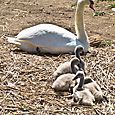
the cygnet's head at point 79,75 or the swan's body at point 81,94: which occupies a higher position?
the cygnet's head at point 79,75

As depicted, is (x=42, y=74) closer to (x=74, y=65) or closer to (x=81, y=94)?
(x=74, y=65)

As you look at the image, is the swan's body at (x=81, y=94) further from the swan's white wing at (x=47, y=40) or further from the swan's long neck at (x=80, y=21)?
the swan's long neck at (x=80, y=21)

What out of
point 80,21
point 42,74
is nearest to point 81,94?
point 42,74

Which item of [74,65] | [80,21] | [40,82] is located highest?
[80,21]

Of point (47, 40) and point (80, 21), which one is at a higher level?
point (80, 21)

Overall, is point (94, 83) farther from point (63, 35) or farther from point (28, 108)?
point (63, 35)

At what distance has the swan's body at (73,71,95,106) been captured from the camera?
5664 millimetres

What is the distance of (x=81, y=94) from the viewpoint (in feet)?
18.7

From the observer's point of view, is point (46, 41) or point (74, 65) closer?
point (74, 65)

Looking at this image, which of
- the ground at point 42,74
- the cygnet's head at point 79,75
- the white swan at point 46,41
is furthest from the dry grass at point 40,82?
the cygnet's head at point 79,75

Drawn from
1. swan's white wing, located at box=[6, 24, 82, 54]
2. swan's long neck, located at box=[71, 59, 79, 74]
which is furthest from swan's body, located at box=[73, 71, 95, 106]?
swan's white wing, located at box=[6, 24, 82, 54]

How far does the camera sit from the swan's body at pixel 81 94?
5664 mm

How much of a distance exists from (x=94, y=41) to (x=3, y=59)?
92.7 inches

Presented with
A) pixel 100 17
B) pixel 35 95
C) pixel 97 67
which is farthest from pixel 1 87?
pixel 100 17
